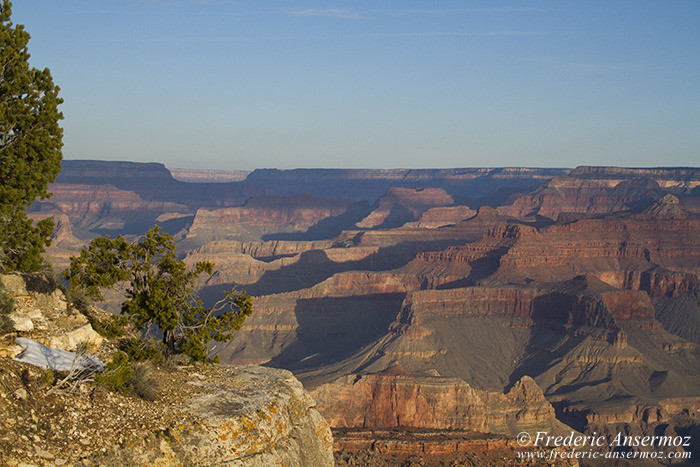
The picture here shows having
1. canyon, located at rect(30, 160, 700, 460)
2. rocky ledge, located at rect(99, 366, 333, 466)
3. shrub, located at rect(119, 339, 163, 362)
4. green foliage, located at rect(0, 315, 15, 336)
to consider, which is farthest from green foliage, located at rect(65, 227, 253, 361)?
canyon, located at rect(30, 160, 700, 460)

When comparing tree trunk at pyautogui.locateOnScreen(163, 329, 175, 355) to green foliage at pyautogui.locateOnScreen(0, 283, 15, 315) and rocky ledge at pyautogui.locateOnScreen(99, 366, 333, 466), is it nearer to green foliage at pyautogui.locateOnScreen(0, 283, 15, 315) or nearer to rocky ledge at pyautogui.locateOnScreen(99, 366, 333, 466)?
rocky ledge at pyautogui.locateOnScreen(99, 366, 333, 466)

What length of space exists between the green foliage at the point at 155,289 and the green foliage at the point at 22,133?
2686 mm

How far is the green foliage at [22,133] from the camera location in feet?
60.2

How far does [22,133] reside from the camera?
18797 mm

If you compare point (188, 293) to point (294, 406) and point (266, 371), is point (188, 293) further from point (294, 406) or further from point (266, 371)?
point (294, 406)

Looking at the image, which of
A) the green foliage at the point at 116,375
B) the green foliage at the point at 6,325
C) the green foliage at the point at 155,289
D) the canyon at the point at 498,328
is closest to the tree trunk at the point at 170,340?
the green foliage at the point at 155,289

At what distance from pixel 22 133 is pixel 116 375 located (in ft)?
27.3

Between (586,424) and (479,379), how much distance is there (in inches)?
585

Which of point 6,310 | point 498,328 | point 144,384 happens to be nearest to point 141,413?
point 144,384

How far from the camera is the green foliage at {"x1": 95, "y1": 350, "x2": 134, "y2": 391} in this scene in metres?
13.2

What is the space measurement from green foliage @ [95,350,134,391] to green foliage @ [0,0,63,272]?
6851mm

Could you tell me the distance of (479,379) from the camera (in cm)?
8938

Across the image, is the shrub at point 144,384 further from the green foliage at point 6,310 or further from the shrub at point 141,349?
the green foliage at point 6,310

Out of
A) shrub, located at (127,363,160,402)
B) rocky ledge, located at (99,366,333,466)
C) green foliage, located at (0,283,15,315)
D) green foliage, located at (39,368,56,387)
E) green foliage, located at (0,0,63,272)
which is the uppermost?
green foliage, located at (0,0,63,272)
